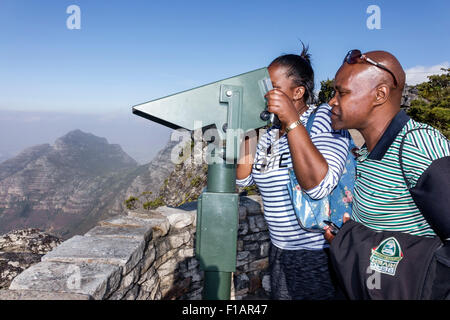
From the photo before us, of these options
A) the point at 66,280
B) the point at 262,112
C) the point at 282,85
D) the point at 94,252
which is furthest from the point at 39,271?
the point at 282,85

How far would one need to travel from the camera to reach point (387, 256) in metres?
0.98

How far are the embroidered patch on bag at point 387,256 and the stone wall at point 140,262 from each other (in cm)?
123

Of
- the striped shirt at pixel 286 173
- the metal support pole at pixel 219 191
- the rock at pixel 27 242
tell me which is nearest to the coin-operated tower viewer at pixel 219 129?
the metal support pole at pixel 219 191

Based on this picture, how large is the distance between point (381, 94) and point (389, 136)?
184 mm

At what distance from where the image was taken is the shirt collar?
3.43ft

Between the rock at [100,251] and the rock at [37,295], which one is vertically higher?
the rock at [100,251]

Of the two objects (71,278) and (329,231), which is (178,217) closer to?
(71,278)

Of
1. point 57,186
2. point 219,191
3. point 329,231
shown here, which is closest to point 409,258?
point 329,231

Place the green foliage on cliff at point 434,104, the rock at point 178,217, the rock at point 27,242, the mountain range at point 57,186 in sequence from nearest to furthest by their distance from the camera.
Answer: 1. the rock at point 27,242
2. the rock at point 178,217
3. the green foliage on cliff at point 434,104
4. the mountain range at point 57,186

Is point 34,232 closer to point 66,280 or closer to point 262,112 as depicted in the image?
point 66,280

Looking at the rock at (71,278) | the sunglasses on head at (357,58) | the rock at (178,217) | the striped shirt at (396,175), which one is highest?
the sunglasses on head at (357,58)

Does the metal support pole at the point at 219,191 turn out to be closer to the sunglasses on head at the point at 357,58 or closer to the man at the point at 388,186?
the man at the point at 388,186

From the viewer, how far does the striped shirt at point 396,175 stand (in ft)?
3.02

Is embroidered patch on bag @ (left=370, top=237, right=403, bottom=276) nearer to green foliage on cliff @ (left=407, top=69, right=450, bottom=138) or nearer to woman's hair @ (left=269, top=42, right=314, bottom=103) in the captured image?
woman's hair @ (left=269, top=42, right=314, bottom=103)
